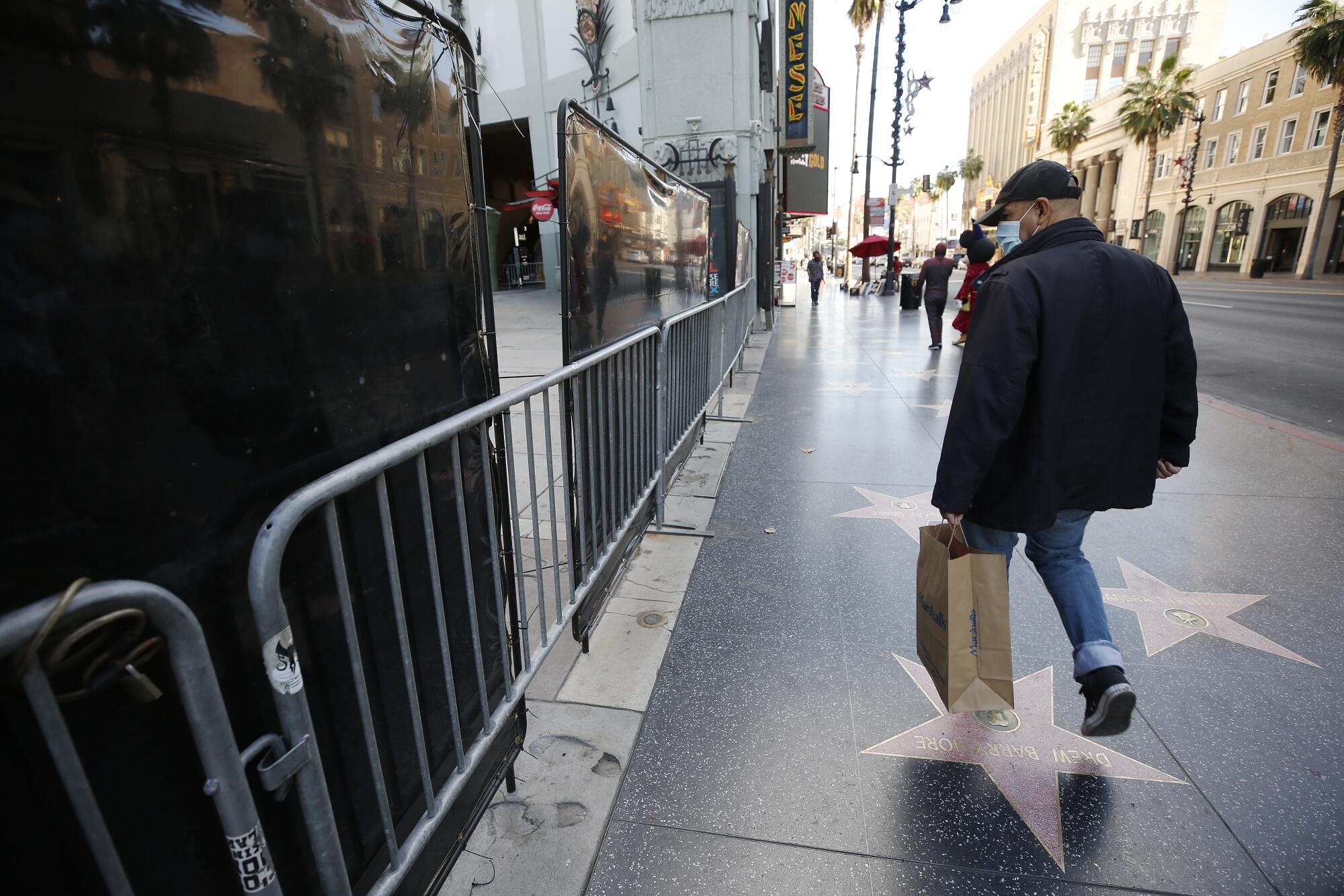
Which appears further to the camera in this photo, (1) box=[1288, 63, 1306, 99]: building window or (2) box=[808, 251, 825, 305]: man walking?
(1) box=[1288, 63, 1306, 99]: building window

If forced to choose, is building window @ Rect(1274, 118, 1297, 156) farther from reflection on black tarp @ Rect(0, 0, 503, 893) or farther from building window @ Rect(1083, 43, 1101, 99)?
reflection on black tarp @ Rect(0, 0, 503, 893)

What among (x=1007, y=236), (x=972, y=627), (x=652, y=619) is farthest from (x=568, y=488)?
(x=1007, y=236)

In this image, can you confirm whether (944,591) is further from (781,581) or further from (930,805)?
(781,581)

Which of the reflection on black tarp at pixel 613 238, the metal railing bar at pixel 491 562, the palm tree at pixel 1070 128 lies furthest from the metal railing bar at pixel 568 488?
the palm tree at pixel 1070 128

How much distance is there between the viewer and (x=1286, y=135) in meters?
40.2

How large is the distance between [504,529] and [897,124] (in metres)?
27.4

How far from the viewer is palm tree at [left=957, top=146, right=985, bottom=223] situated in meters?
98.4

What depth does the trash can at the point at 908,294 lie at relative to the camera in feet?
69.5

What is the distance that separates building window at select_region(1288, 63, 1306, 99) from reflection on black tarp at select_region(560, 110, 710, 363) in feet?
172

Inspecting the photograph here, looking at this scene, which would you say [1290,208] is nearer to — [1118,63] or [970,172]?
[1118,63]

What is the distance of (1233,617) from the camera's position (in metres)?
3.43

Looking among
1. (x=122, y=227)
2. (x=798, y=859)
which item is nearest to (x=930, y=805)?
(x=798, y=859)

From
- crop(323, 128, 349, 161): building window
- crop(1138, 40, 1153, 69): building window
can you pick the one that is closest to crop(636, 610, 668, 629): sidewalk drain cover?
crop(323, 128, 349, 161): building window

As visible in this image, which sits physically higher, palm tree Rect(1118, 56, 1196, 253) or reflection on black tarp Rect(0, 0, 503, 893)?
palm tree Rect(1118, 56, 1196, 253)
